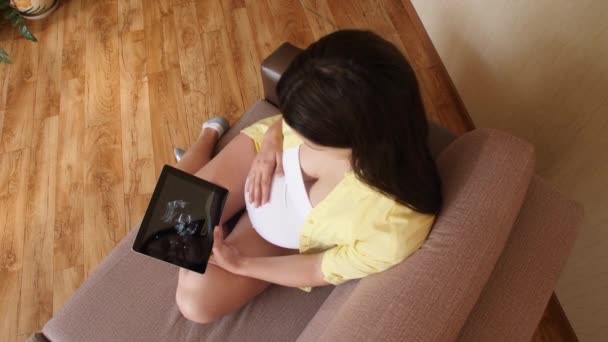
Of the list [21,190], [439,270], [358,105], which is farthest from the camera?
[21,190]

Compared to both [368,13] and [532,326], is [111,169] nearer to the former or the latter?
[368,13]

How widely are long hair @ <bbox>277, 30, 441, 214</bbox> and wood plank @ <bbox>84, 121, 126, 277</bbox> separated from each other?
1.22 metres

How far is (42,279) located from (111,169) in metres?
0.49

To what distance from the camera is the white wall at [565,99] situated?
3.18 feet

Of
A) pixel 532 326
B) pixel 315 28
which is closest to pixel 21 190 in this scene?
pixel 315 28

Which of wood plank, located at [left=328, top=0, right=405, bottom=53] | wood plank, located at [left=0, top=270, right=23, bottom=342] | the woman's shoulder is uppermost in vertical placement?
wood plank, located at [left=328, top=0, right=405, bottom=53]

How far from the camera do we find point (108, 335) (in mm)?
935

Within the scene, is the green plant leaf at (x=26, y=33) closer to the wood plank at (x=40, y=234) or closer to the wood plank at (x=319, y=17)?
the wood plank at (x=40, y=234)

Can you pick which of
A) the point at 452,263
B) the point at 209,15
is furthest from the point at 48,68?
the point at 452,263

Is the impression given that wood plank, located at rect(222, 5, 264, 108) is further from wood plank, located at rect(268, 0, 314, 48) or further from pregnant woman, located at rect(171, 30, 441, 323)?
pregnant woman, located at rect(171, 30, 441, 323)

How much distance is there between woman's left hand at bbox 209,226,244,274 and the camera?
0.91 metres

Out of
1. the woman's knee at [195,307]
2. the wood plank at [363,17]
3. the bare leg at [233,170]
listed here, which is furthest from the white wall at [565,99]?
the woman's knee at [195,307]

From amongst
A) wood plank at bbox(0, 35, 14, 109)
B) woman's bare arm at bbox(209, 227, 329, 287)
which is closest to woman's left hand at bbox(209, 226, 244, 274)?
woman's bare arm at bbox(209, 227, 329, 287)

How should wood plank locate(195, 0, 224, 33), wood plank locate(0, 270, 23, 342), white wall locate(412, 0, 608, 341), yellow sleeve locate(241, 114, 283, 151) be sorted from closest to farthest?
white wall locate(412, 0, 608, 341) → yellow sleeve locate(241, 114, 283, 151) → wood plank locate(0, 270, 23, 342) → wood plank locate(195, 0, 224, 33)
